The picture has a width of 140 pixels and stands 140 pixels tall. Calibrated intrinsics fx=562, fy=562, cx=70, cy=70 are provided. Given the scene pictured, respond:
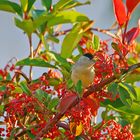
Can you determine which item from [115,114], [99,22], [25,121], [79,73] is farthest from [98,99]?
[99,22]

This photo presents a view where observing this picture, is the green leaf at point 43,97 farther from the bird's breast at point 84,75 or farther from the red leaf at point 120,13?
the red leaf at point 120,13

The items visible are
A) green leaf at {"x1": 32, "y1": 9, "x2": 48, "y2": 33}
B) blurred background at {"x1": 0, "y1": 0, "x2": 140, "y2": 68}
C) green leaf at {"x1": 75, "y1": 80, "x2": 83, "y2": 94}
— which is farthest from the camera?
blurred background at {"x1": 0, "y1": 0, "x2": 140, "y2": 68}

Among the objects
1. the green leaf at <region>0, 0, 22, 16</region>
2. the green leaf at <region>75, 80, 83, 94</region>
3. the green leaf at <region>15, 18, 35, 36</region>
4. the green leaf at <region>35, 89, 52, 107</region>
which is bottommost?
the green leaf at <region>35, 89, 52, 107</region>

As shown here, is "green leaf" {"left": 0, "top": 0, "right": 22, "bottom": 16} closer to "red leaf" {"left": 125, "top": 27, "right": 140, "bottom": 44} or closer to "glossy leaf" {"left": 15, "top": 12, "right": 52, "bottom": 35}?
"glossy leaf" {"left": 15, "top": 12, "right": 52, "bottom": 35}

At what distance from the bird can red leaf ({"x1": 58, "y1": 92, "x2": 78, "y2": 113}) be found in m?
0.05

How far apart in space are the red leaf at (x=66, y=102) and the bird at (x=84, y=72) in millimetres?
52

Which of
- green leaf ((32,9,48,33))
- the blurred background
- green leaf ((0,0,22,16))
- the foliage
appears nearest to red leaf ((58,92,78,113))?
the foliage

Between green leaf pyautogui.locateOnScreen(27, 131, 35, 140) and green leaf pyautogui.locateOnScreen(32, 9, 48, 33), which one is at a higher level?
green leaf pyautogui.locateOnScreen(32, 9, 48, 33)

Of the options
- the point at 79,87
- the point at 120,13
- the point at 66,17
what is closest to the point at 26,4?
the point at 66,17

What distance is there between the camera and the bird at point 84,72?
119cm

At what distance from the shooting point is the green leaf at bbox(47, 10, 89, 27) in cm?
159

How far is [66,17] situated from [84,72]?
0.45m

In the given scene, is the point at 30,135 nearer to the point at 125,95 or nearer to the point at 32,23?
the point at 125,95

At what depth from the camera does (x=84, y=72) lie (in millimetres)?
1196
